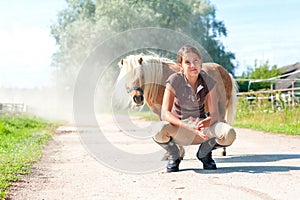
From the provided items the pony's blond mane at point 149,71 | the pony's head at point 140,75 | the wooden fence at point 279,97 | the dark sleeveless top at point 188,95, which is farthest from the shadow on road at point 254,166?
the wooden fence at point 279,97

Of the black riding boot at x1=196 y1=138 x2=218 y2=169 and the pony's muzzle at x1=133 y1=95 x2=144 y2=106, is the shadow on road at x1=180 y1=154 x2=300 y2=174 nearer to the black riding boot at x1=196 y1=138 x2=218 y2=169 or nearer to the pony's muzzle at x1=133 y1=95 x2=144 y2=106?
the black riding boot at x1=196 y1=138 x2=218 y2=169

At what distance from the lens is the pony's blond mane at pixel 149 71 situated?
22.4ft

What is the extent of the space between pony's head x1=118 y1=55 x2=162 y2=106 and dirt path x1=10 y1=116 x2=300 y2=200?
44.0 inches

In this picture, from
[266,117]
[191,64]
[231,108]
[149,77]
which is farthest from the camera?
[266,117]

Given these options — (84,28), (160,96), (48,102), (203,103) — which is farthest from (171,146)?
(48,102)

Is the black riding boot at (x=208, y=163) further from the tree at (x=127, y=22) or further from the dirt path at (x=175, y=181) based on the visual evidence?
the tree at (x=127, y=22)

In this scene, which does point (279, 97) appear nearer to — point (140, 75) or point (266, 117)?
point (266, 117)

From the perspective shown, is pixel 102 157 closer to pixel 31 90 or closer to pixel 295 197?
pixel 295 197

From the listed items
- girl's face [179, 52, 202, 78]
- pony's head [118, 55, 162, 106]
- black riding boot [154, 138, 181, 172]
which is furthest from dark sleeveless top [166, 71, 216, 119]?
pony's head [118, 55, 162, 106]

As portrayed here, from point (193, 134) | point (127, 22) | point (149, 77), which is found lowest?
point (193, 134)

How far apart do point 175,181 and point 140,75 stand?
2.06 metres

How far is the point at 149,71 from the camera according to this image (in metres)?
7.02

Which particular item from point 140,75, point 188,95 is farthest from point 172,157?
point 140,75

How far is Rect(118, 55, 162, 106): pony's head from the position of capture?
670 cm
